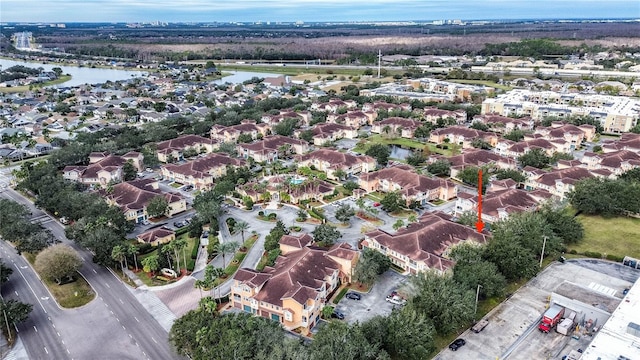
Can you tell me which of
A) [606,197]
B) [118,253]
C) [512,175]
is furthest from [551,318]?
[118,253]

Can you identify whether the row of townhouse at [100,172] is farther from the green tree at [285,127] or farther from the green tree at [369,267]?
the green tree at [369,267]

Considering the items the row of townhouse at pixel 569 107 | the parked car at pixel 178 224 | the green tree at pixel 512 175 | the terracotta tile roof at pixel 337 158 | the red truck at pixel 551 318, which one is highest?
the row of townhouse at pixel 569 107

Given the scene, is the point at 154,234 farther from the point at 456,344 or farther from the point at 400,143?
the point at 400,143

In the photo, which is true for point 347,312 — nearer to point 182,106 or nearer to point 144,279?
point 144,279

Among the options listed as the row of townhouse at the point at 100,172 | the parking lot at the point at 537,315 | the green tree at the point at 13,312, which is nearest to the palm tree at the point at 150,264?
the green tree at the point at 13,312

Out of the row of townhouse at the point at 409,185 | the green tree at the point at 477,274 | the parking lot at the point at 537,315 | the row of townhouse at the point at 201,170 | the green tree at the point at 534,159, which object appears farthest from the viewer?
the green tree at the point at 534,159

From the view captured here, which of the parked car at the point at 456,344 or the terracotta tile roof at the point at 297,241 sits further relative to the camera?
the terracotta tile roof at the point at 297,241
